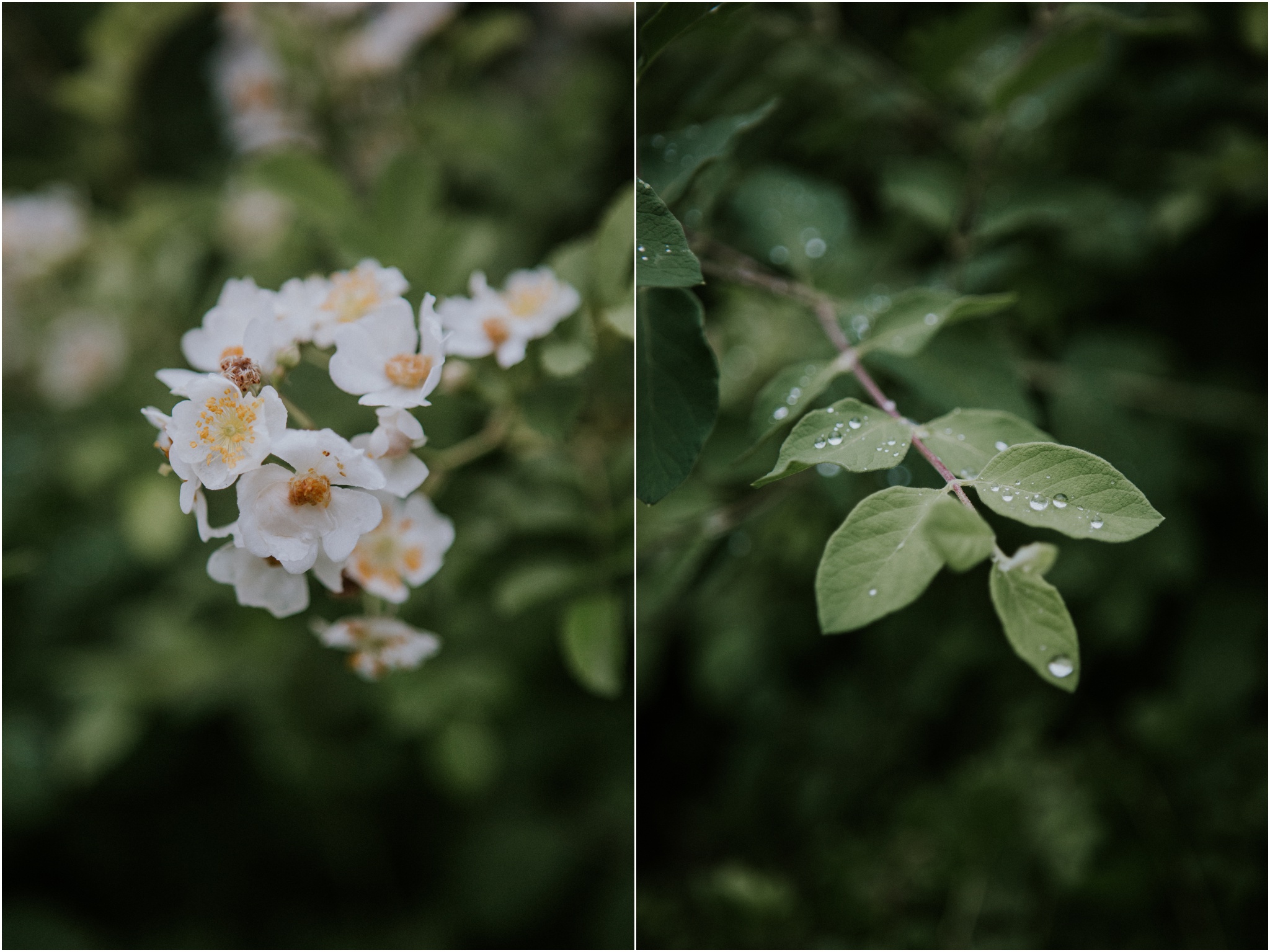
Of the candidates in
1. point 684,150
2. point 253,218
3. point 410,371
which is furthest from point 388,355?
point 253,218

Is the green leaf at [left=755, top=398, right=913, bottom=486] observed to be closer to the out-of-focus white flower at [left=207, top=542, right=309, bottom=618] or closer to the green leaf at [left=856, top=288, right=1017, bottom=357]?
the green leaf at [left=856, top=288, right=1017, bottom=357]

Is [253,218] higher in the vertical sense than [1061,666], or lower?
lower

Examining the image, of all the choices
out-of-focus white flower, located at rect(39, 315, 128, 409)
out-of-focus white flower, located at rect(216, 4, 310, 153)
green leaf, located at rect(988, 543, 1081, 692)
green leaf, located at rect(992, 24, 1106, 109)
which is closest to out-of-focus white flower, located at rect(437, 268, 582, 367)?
green leaf, located at rect(988, 543, 1081, 692)

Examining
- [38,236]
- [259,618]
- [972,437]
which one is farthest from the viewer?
[38,236]

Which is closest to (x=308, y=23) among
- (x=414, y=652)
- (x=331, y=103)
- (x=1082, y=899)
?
(x=331, y=103)

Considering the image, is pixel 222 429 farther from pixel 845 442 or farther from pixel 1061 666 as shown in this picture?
pixel 1061 666

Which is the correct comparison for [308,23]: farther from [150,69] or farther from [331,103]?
[150,69]

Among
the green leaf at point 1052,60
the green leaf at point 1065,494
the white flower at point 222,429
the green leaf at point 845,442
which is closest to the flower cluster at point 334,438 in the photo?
the white flower at point 222,429

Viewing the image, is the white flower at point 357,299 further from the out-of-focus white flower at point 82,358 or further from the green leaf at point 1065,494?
the out-of-focus white flower at point 82,358
